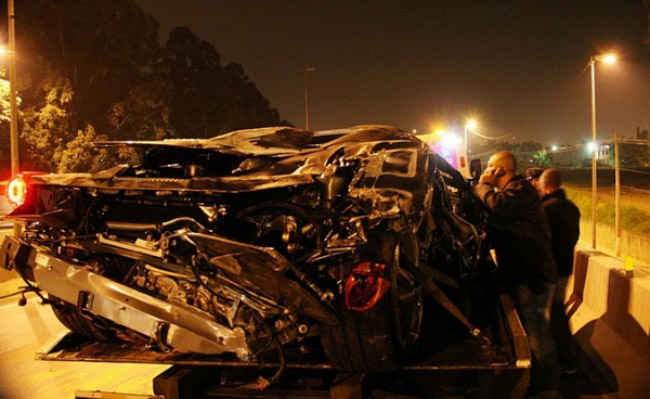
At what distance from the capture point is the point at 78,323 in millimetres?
4062

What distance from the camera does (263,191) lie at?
3.37m

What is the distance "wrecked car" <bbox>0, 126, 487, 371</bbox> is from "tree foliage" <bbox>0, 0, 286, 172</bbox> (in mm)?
15418

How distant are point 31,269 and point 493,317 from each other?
3384 mm

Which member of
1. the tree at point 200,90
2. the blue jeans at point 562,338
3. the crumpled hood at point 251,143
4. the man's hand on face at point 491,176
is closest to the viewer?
the crumpled hood at point 251,143

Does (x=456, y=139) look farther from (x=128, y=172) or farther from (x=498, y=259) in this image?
(x=128, y=172)

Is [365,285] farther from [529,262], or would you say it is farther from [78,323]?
[78,323]

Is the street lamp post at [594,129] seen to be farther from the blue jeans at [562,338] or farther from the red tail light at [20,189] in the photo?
the red tail light at [20,189]

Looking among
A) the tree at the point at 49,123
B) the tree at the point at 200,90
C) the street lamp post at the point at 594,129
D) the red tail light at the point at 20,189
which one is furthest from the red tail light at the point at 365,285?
the tree at the point at 200,90

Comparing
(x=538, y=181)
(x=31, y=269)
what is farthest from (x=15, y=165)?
(x=538, y=181)

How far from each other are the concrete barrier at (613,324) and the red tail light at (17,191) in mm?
4635

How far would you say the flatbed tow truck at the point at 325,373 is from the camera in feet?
11.2

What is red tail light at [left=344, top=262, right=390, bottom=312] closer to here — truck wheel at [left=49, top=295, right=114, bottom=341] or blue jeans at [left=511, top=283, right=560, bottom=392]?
truck wheel at [left=49, top=295, right=114, bottom=341]

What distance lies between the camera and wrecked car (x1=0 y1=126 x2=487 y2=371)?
9.93ft

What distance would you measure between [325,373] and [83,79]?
1960 cm
